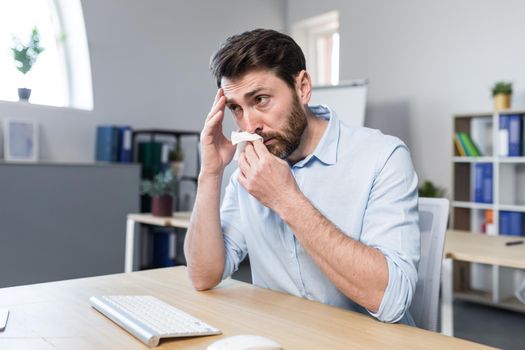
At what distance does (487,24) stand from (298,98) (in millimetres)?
3321

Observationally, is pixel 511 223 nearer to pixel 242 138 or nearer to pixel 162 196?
pixel 162 196

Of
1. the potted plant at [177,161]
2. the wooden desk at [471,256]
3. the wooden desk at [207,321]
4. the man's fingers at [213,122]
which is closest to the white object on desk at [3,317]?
the wooden desk at [207,321]

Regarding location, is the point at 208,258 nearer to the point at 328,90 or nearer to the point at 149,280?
the point at 149,280

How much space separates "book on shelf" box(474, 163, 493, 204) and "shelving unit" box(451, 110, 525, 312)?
26 millimetres

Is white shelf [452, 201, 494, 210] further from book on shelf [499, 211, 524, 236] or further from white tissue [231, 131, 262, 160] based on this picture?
white tissue [231, 131, 262, 160]

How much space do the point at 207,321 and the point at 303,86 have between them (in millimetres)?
683

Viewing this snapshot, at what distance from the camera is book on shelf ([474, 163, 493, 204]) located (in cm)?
378

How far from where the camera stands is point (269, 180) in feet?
3.67

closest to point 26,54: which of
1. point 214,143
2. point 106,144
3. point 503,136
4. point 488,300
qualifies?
point 106,144

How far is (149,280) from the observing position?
51.7 inches

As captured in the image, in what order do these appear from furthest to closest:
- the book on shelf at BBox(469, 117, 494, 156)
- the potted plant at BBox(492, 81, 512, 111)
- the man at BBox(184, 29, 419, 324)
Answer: the book on shelf at BBox(469, 117, 494, 156), the potted plant at BBox(492, 81, 512, 111), the man at BBox(184, 29, 419, 324)

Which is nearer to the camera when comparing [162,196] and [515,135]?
[162,196]

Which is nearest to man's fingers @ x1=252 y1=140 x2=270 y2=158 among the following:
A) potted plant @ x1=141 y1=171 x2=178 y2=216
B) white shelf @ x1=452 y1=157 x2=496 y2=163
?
potted plant @ x1=141 y1=171 x2=178 y2=216

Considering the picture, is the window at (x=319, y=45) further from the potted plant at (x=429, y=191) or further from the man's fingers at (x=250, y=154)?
the man's fingers at (x=250, y=154)
